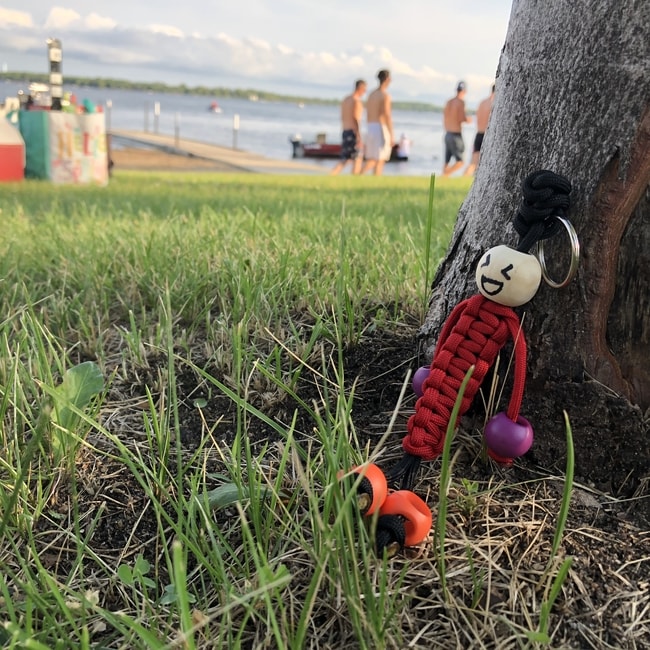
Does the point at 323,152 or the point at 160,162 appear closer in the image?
the point at 160,162

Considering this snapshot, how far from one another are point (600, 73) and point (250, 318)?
3.12ft

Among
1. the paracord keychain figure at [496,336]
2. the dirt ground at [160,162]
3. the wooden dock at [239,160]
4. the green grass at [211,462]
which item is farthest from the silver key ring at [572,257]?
the wooden dock at [239,160]

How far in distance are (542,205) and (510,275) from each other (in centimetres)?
13

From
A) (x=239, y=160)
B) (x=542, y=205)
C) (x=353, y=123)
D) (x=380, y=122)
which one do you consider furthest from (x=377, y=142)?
(x=542, y=205)

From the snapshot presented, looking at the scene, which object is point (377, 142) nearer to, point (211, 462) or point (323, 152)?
point (211, 462)

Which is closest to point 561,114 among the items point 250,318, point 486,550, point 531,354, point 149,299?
point 531,354

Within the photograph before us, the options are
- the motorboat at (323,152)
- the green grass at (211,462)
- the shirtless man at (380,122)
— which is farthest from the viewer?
the motorboat at (323,152)

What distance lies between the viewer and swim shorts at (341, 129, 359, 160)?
39.0 ft

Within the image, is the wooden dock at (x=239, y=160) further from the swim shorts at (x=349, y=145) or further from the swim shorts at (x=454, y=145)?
the swim shorts at (x=454, y=145)

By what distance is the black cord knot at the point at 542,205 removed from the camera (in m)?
1.03

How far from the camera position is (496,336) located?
3.54 feet

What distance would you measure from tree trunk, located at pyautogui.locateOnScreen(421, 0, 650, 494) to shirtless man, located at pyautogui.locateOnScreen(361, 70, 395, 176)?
9417 millimetres

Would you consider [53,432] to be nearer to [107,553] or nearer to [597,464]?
[107,553]

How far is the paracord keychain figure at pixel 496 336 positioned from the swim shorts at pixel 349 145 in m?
11.3
